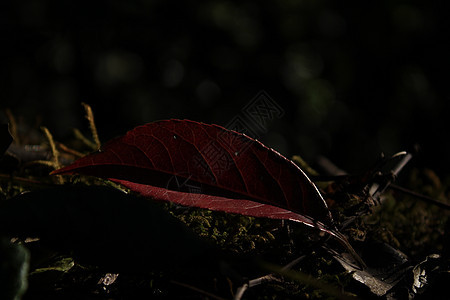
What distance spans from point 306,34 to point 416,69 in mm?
722

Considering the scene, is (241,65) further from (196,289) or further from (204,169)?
(196,289)

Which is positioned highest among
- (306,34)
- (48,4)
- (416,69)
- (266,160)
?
(416,69)

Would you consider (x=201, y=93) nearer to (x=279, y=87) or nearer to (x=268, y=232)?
(x=279, y=87)

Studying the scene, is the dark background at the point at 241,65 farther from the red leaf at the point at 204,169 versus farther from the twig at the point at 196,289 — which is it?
the twig at the point at 196,289

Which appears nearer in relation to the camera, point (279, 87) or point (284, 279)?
point (284, 279)

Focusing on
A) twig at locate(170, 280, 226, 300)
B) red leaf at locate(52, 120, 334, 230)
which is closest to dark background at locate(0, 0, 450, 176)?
red leaf at locate(52, 120, 334, 230)

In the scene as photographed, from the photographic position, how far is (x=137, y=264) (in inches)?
17.2

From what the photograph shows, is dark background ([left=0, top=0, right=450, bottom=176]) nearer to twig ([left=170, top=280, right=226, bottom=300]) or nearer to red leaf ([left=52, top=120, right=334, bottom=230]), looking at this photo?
red leaf ([left=52, top=120, right=334, bottom=230])

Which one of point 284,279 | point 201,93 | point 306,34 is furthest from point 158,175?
point 306,34

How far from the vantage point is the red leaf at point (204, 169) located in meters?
0.56

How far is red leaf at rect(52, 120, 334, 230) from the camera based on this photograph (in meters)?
0.56

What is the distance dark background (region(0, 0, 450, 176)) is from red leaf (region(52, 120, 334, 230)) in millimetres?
1914

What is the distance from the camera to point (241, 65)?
2.50 meters

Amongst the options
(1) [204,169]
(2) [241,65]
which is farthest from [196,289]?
(2) [241,65]
